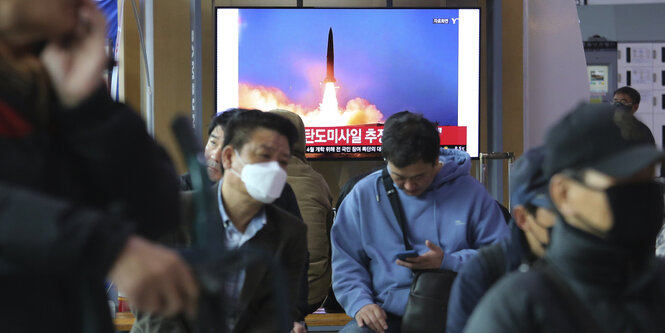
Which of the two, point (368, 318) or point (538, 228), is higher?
point (538, 228)

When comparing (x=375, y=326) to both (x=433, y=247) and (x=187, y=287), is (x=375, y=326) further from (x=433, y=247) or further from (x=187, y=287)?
(x=187, y=287)

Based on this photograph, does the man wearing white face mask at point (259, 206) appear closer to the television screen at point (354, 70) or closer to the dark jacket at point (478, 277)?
the dark jacket at point (478, 277)

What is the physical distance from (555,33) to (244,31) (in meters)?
2.38

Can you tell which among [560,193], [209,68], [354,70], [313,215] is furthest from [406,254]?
[209,68]

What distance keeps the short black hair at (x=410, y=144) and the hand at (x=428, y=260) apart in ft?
1.13

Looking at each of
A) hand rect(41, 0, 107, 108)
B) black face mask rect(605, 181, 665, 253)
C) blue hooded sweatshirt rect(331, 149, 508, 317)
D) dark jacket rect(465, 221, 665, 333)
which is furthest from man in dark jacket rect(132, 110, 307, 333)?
hand rect(41, 0, 107, 108)

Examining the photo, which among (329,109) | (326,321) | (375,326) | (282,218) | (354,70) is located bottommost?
(326,321)

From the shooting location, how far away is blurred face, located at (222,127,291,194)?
8.09 feet

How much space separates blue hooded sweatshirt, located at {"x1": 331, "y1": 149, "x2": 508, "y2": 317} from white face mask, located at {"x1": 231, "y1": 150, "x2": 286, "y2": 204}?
90cm

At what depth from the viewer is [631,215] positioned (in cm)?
130

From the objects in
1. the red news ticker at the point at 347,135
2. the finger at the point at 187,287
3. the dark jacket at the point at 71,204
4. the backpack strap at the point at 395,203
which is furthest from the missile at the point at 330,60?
the finger at the point at 187,287

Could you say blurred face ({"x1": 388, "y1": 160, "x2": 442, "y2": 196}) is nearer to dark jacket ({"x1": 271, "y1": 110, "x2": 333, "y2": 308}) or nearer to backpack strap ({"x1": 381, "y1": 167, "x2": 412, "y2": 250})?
backpack strap ({"x1": 381, "y1": 167, "x2": 412, "y2": 250})

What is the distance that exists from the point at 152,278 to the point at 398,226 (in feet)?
7.84

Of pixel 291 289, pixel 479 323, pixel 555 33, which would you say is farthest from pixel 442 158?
pixel 555 33
